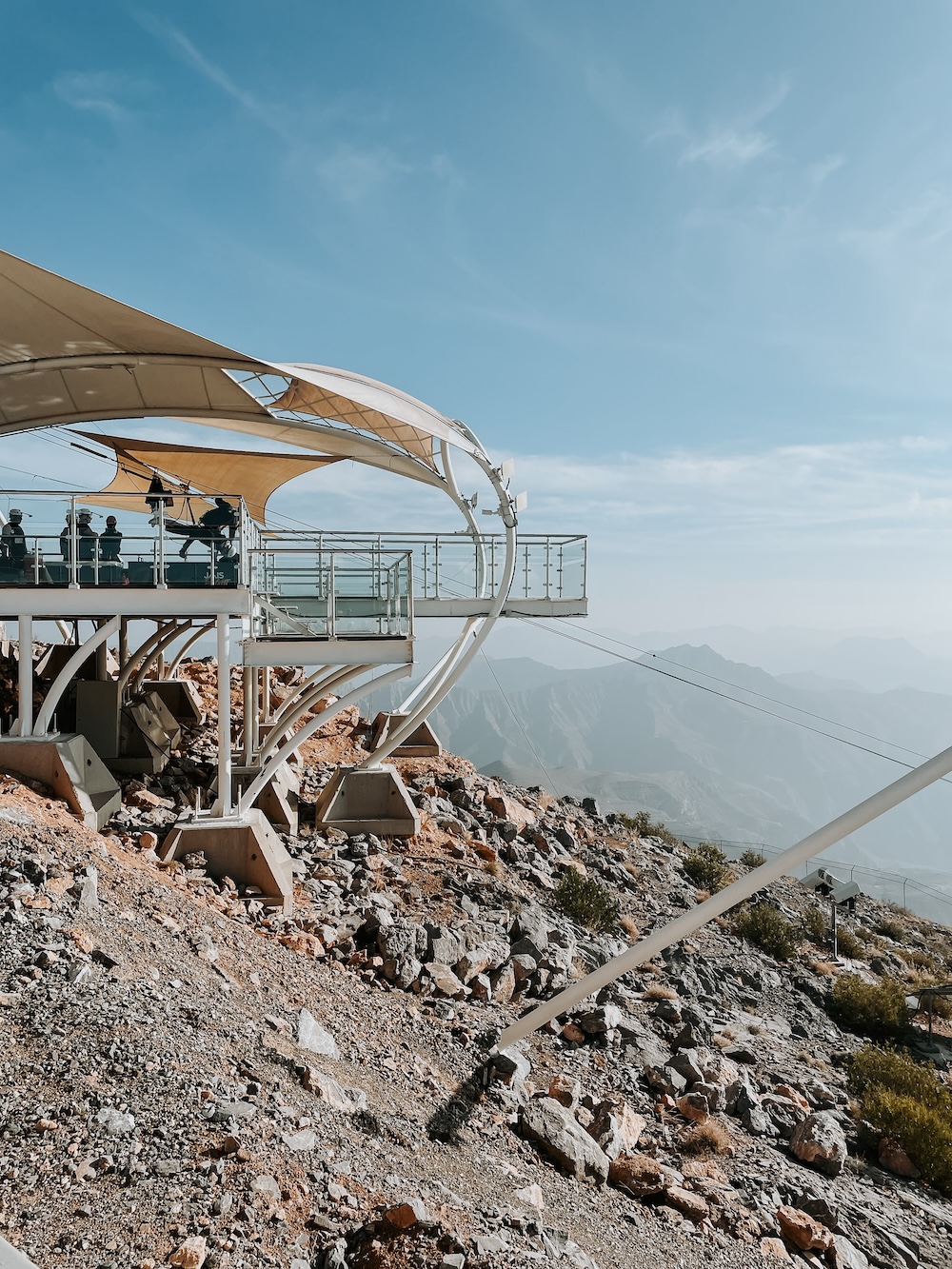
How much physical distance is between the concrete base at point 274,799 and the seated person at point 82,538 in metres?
5.09

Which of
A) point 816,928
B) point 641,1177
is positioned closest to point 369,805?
point 641,1177

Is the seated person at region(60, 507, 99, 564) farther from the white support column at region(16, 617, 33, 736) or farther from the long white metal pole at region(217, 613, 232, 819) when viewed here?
the long white metal pole at region(217, 613, 232, 819)

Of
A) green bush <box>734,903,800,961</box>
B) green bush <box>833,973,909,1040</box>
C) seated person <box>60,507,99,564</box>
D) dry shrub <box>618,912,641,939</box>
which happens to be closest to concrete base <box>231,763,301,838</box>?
seated person <box>60,507,99,564</box>

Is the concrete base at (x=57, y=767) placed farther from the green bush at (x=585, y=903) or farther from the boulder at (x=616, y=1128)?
the green bush at (x=585, y=903)

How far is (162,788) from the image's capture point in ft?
49.6

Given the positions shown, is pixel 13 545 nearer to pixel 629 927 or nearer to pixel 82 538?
pixel 82 538

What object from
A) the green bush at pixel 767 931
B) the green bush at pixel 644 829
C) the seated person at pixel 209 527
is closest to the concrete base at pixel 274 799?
the seated person at pixel 209 527

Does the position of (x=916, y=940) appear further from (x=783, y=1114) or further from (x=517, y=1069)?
(x=517, y=1069)

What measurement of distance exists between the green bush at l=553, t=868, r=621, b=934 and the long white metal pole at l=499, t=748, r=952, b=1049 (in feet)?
24.3

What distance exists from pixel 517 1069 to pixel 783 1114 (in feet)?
13.7

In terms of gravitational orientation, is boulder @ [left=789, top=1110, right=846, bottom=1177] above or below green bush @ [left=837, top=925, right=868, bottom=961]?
above

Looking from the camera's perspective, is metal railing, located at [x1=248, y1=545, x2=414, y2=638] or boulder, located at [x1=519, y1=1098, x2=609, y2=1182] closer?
boulder, located at [x1=519, y1=1098, x2=609, y2=1182]

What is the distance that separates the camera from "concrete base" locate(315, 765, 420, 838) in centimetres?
1592

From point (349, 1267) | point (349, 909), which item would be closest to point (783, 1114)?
point (349, 909)
